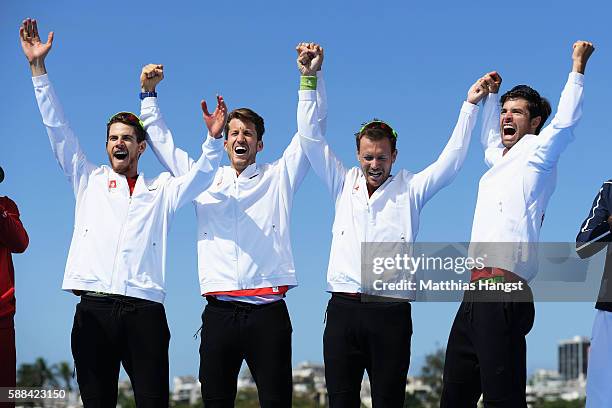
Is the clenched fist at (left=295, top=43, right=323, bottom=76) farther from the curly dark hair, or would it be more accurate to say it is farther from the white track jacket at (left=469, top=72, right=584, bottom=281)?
the white track jacket at (left=469, top=72, right=584, bottom=281)

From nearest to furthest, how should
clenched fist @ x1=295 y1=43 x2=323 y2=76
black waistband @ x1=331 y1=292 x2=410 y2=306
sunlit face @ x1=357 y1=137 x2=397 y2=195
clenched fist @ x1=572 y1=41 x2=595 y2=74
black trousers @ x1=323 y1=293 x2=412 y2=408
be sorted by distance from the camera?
1. clenched fist @ x1=572 y1=41 x2=595 y2=74
2. black trousers @ x1=323 y1=293 x2=412 y2=408
3. black waistband @ x1=331 y1=292 x2=410 y2=306
4. sunlit face @ x1=357 y1=137 x2=397 y2=195
5. clenched fist @ x1=295 y1=43 x2=323 y2=76

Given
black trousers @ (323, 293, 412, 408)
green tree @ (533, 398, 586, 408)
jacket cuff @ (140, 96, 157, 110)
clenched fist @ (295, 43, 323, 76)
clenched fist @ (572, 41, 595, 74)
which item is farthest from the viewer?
green tree @ (533, 398, 586, 408)

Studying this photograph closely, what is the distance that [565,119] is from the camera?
806 cm

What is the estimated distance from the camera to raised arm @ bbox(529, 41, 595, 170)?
809 cm

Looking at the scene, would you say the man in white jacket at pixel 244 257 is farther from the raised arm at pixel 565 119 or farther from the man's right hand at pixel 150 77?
the raised arm at pixel 565 119

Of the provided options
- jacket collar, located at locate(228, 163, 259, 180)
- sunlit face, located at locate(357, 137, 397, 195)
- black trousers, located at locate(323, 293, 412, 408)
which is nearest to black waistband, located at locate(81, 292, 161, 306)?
jacket collar, located at locate(228, 163, 259, 180)

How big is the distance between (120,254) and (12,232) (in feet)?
3.95

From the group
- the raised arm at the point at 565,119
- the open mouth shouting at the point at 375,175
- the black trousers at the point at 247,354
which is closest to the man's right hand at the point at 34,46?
the black trousers at the point at 247,354

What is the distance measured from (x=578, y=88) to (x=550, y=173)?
2.88ft

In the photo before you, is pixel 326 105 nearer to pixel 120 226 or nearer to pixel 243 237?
pixel 243 237

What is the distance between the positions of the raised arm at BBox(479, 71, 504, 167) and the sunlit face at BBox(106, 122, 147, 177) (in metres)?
3.76

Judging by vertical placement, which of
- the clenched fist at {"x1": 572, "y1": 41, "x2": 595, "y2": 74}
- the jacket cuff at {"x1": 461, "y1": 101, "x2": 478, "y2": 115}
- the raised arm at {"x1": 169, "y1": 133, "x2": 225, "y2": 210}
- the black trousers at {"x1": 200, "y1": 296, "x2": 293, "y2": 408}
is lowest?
the black trousers at {"x1": 200, "y1": 296, "x2": 293, "y2": 408}

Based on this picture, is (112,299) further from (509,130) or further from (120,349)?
(509,130)

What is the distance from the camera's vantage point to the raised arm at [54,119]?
938cm
